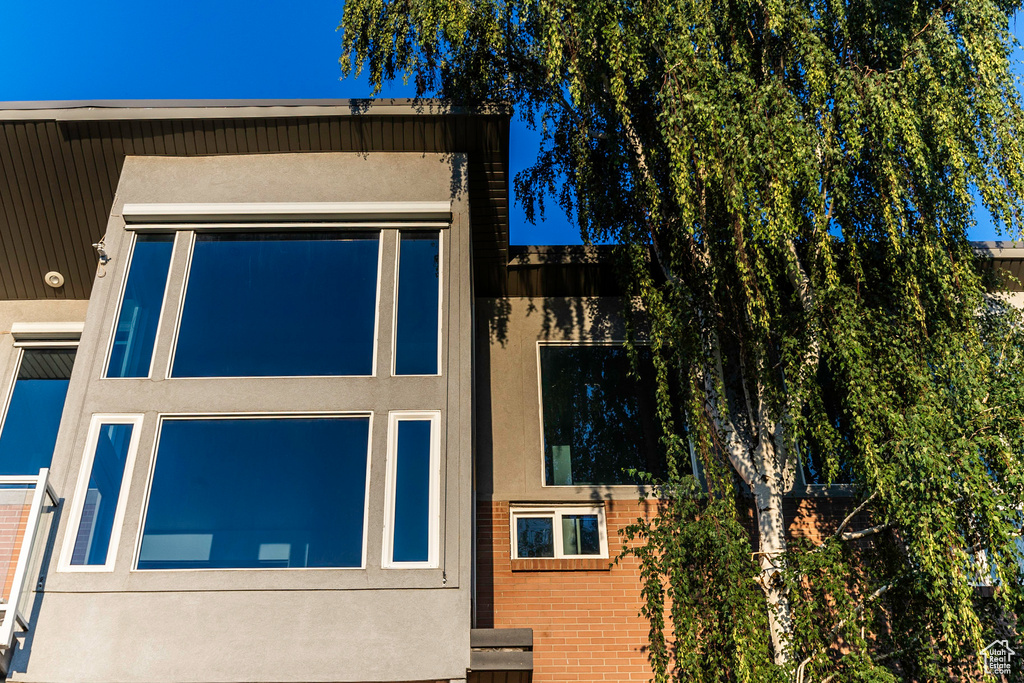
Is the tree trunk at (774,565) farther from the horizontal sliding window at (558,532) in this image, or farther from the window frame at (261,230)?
A: the window frame at (261,230)

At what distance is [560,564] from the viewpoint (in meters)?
8.68

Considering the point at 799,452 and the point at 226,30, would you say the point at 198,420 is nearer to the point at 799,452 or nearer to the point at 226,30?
the point at 799,452

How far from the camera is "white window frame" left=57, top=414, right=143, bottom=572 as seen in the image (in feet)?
22.1

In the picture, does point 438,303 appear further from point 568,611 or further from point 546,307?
point 568,611

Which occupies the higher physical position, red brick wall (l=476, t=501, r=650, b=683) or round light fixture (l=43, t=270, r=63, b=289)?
round light fixture (l=43, t=270, r=63, b=289)

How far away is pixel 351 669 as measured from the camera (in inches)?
255

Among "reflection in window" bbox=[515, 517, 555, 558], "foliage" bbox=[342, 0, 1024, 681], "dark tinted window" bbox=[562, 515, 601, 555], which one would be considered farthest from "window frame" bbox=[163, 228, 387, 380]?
"dark tinted window" bbox=[562, 515, 601, 555]

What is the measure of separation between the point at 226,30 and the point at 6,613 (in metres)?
71.3

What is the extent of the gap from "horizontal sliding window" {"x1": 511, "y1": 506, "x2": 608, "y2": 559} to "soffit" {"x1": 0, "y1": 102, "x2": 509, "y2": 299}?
328 cm

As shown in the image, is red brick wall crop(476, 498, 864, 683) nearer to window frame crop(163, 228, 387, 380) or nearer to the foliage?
the foliage

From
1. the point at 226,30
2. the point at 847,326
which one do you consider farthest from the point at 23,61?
the point at 847,326

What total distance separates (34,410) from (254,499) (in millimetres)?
4283

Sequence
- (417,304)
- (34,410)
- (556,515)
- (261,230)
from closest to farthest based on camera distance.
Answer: (417,304) → (261,230) → (556,515) → (34,410)

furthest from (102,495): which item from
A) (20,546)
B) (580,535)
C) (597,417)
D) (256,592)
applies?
(597,417)
